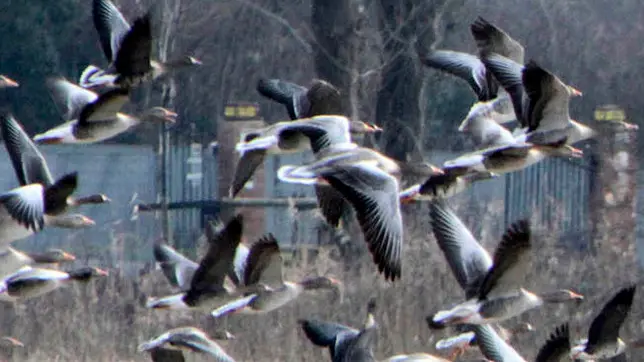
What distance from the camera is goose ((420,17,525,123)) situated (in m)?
6.61

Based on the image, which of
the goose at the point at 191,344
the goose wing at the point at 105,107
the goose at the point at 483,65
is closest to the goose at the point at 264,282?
the goose at the point at 191,344

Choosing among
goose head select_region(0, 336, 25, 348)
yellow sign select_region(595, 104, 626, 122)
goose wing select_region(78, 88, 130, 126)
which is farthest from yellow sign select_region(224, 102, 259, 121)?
goose wing select_region(78, 88, 130, 126)

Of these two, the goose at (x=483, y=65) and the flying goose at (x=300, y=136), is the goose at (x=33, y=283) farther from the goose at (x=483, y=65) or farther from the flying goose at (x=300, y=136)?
the goose at (x=483, y=65)

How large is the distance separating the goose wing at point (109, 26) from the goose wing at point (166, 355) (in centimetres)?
139

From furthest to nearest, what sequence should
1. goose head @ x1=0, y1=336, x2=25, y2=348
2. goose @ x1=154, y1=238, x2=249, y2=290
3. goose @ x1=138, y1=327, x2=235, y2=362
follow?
goose head @ x1=0, y1=336, x2=25, y2=348
goose @ x1=154, y1=238, x2=249, y2=290
goose @ x1=138, y1=327, x2=235, y2=362

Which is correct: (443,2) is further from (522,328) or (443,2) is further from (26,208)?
(26,208)

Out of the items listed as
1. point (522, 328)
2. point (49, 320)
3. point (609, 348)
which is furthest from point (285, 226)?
point (609, 348)

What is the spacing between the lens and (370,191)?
5.52 meters

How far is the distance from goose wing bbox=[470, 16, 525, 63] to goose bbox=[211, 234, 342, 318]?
47.5 inches

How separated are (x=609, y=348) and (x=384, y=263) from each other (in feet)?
6.57

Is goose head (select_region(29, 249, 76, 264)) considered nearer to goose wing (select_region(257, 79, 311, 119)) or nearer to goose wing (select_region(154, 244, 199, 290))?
goose wing (select_region(154, 244, 199, 290))

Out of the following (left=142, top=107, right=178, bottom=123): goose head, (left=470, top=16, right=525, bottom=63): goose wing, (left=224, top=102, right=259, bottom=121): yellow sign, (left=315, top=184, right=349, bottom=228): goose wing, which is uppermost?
(left=470, top=16, right=525, bottom=63): goose wing

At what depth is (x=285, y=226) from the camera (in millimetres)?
17359

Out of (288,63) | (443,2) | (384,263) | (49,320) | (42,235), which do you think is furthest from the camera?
(288,63)
